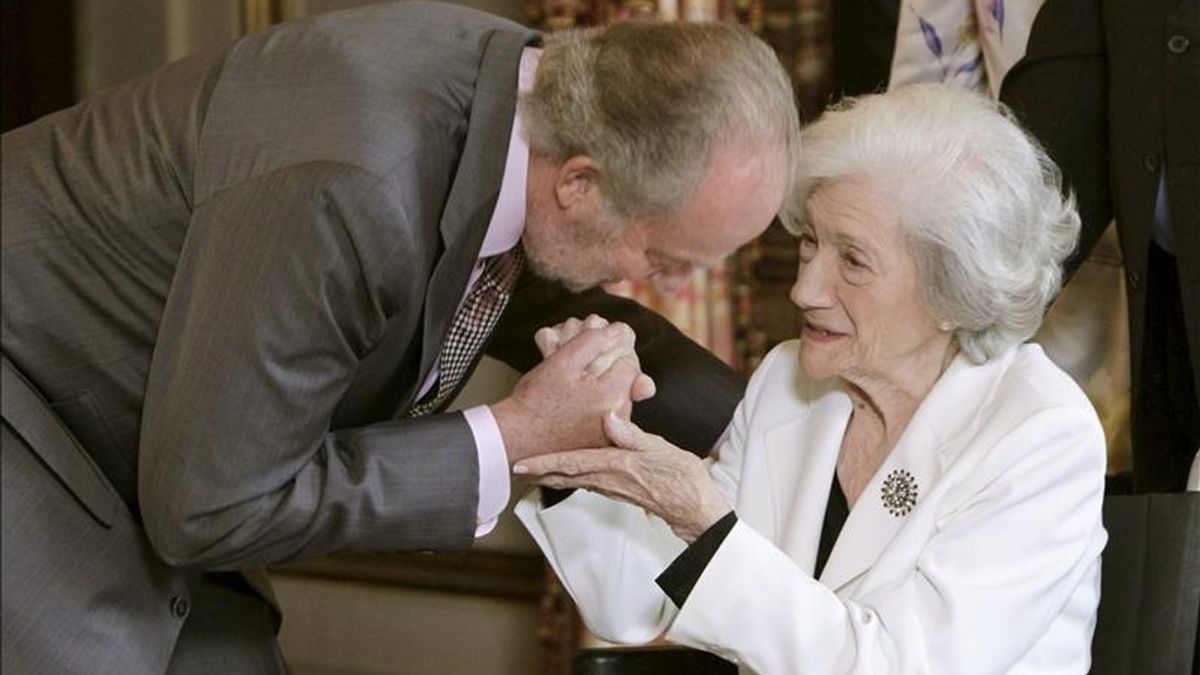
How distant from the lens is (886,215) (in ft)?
8.26

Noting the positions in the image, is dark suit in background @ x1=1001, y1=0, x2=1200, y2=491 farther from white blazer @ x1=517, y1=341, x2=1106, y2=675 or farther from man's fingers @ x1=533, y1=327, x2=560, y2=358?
man's fingers @ x1=533, y1=327, x2=560, y2=358

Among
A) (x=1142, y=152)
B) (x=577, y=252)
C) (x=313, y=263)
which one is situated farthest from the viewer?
(x=1142, y=152)

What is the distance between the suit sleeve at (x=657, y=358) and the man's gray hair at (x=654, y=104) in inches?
20.7

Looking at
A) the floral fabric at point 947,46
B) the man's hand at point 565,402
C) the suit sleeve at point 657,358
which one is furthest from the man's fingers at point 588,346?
the floral fabric at point 947,46

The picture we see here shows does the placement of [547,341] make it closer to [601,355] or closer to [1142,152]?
[601,355]

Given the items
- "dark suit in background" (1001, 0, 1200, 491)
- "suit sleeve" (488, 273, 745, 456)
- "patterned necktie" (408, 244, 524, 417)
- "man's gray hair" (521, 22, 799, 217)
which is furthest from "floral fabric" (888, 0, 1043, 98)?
"man's gray hair" (521, 22, 799, 217)

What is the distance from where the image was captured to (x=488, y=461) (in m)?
2.24

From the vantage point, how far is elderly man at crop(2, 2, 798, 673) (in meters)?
2.05

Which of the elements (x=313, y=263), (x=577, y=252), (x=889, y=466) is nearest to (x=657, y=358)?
(x=889, y=466)

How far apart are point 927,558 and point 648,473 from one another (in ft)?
1.12

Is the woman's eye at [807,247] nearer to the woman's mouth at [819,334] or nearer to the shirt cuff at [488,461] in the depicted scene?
the woman's mouth at [819,334]

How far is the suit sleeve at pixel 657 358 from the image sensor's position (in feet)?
8.89

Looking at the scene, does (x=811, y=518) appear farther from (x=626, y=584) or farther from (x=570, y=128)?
(x=570, y=128)

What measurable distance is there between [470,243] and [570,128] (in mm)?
171
